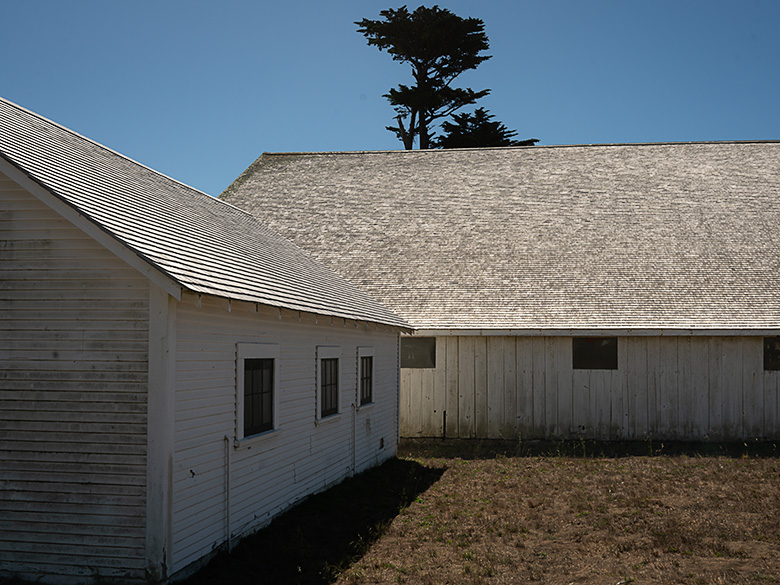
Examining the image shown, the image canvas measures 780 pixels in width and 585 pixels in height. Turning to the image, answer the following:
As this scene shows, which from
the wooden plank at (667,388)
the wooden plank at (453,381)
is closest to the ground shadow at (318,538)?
the wooden plank at (453,381)

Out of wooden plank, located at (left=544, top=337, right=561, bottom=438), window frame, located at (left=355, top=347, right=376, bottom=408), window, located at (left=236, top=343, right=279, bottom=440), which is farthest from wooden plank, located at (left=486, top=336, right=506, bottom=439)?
window, located at (left=236, top=343, right=279, bottom=440)

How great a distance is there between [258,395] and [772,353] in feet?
41.4

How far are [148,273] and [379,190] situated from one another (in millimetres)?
16892

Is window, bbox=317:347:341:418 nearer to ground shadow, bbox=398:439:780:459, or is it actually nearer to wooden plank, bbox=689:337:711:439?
ground shadow, bbox=398:439:780:459

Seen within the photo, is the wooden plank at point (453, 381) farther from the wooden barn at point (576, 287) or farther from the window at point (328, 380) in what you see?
the window at point (328, 380)

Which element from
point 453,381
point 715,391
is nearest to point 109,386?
point 453,381

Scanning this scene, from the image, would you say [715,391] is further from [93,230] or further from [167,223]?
[93,230]

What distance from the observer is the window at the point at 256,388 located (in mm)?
8266

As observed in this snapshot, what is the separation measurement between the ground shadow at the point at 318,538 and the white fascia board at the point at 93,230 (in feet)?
9.45

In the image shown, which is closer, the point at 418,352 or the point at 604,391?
the point at 604,391

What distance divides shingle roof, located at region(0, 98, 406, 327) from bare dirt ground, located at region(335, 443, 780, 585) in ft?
10.4

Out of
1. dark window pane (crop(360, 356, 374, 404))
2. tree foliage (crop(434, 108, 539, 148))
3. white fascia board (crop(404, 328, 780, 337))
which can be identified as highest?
tree foliage (crop(434, 108, 539, 148))

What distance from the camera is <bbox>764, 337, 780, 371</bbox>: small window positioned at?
1627 centimetres

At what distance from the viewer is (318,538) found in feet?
28.6
